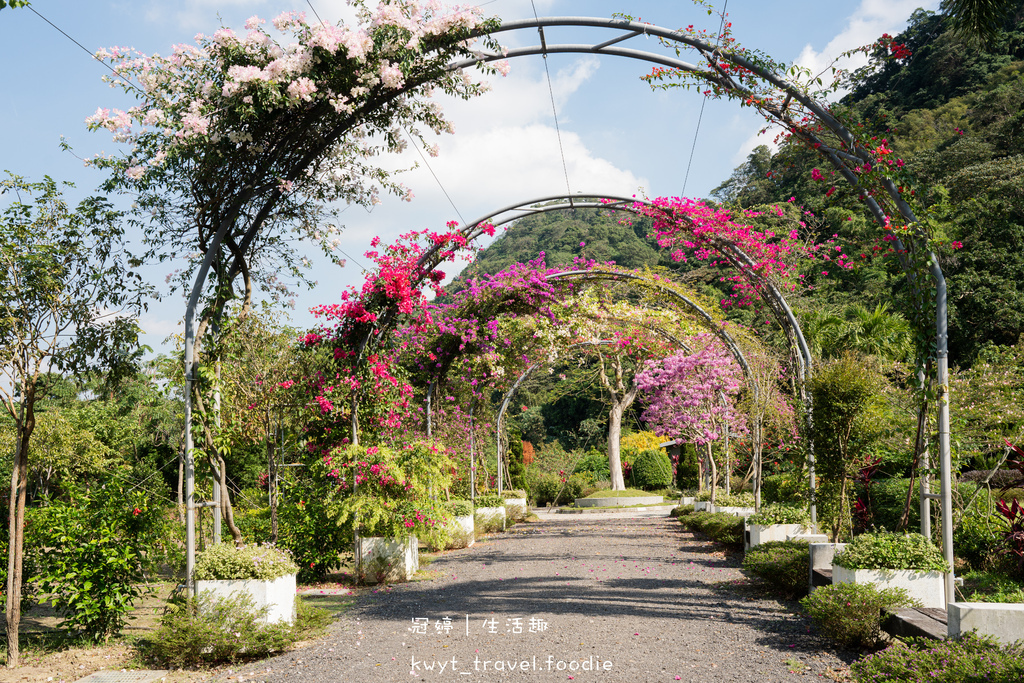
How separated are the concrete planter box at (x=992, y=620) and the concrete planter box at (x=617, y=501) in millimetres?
17270

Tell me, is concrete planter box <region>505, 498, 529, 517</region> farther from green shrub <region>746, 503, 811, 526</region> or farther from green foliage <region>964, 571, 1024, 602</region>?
green foliage <region>964, 571, 1024, 602</region>

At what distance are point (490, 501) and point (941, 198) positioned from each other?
46.6ft

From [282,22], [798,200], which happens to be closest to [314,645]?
[282,22]

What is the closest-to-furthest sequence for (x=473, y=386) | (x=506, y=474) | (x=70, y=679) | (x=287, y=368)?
(x=70, y=679) < (x=287, y=368) < (x=473, y=386) < (x=506, y=474)

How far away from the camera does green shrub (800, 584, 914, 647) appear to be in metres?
4.63

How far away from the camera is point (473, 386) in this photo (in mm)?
12672

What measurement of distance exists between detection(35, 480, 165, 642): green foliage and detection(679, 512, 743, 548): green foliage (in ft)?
25.6

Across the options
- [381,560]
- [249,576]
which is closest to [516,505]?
[381,560]

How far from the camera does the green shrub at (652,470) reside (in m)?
24.5

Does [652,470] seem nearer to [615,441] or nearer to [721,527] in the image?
[615,441]

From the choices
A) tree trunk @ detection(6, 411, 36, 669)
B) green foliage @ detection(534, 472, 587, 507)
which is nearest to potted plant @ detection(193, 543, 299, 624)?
tree trunk @ detection(6, 411, 36, 669)

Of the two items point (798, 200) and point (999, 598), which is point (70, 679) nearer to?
point (999, 598)

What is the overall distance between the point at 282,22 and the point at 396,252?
3587 millimetres

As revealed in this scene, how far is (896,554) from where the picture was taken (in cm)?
505
